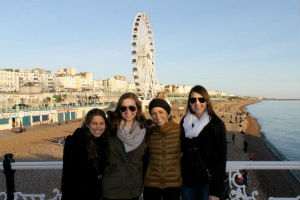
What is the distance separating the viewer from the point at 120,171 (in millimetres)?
2137

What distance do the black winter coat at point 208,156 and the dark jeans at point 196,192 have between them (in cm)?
5

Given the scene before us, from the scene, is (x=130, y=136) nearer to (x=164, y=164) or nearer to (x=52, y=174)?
(x=164, y=164)

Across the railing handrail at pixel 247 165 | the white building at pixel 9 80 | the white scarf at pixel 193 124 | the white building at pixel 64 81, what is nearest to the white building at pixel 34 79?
the white building at pixel 9 80

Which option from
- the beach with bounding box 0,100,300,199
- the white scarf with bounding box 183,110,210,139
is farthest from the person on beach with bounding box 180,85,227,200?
the beach with bounding box 0,100,300,199

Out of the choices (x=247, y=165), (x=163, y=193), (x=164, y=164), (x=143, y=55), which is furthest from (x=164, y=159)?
(x=143, y=55)

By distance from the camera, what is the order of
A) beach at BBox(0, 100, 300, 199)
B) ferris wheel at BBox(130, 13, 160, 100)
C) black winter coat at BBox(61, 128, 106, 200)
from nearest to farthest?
black winter coat at BBox(61, 128, 106, 200), beach at BBox(0, 100, 300, 199), ferris wheel at BBox(130, 13, 160, 100)

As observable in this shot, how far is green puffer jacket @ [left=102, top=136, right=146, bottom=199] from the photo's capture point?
213 centimetres

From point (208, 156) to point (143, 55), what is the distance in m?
38.9

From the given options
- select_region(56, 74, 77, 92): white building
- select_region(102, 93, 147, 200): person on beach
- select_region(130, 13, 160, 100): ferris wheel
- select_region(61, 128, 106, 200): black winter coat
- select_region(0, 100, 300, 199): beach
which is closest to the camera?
select_region(61, 128, 106, 200): black winter coat

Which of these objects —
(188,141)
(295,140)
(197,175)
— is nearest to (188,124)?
(188,141)

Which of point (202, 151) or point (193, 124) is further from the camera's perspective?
point (193, 124)

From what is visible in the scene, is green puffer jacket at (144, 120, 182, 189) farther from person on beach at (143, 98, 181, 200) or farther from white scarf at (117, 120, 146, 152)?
white scarf at (117, 120, 146, 152)

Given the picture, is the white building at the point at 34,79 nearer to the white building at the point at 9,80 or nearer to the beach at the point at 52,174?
the white building at the point at 9,80

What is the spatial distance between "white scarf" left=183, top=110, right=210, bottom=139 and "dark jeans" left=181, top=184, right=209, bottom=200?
21.2 inches
